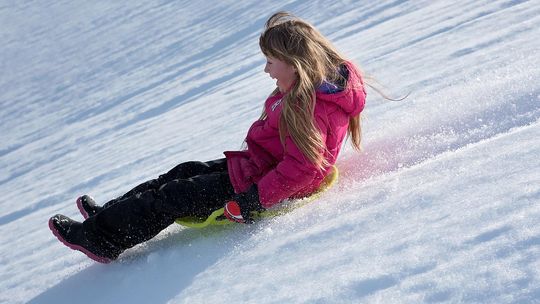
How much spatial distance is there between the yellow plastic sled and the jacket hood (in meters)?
0.35

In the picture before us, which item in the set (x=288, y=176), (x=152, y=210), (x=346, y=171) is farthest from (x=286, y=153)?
(x=152, y=210)

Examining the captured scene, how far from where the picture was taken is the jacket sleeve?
280cm

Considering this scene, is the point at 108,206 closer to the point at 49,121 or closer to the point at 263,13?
the point at 49,121

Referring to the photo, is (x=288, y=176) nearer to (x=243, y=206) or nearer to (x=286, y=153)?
(x=286, y=153)

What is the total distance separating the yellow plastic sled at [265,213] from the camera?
2949 mm

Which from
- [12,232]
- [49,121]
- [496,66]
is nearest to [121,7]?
Result: [49,121]

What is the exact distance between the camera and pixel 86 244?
301 centimetres

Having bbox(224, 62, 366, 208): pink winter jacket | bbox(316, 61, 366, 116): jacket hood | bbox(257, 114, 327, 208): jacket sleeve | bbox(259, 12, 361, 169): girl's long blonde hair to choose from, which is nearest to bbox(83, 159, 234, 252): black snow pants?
bbox(224, 62, 366, 208): pink winter jacket

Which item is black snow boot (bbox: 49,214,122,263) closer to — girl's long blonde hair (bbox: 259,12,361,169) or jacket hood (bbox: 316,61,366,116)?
girl's long blonde hair (bbox: 259,12,361,169)

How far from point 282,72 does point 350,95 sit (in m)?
0.30

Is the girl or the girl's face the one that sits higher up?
the girl's face

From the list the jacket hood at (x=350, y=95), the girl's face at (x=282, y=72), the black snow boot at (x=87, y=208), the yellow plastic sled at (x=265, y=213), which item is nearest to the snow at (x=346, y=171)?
the yellow plastic sled at (x=265, y=213)

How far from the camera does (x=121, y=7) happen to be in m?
13.6

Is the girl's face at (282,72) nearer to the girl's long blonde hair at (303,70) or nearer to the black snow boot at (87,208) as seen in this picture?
the girl's long blonde hair at (303,70)
